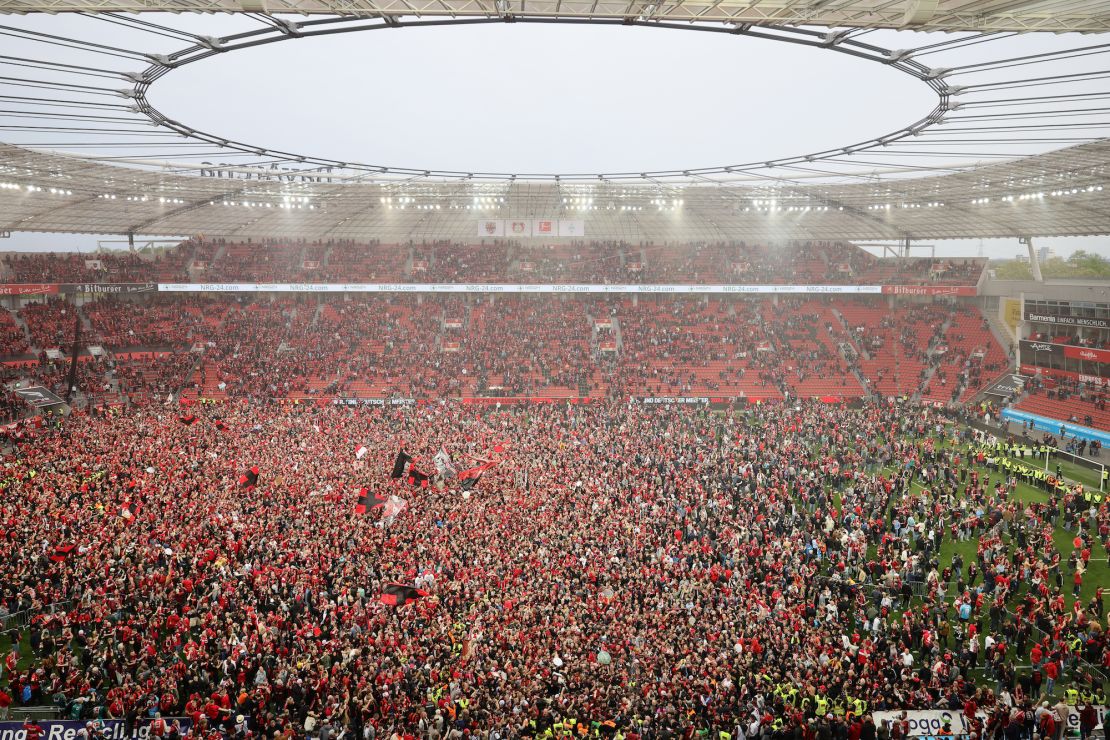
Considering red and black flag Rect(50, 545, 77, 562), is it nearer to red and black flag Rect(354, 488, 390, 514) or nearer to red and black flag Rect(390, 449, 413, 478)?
red and black flag Rect(354, 488, 390, 514)

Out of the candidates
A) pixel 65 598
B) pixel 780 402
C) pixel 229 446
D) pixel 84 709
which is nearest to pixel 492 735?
pixel 84 709

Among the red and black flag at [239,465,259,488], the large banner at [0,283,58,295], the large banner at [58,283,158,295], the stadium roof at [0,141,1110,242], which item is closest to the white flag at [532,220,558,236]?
the stadium roof at [0,141,1110,242]

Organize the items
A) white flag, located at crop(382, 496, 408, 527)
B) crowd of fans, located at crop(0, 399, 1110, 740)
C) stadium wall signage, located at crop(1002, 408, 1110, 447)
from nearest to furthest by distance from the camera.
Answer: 1. crowd of fans, located at crop(0, 399, 1110, 740)
2. white flag, located at crop(382, 496, 408, 527)
3. stadium wall signage, located at crop(1002, 408, 1110, 447)

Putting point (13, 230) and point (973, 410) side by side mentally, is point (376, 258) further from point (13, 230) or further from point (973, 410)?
point (973, 410)

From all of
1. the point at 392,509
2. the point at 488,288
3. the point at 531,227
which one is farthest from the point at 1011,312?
the point at 392,509

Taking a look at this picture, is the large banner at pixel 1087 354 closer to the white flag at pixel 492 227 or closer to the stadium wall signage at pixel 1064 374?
the stadium wall signage at pixel 1064 374

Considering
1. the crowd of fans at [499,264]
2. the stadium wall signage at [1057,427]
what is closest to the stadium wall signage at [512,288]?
the crowd of fans at [499,264]
